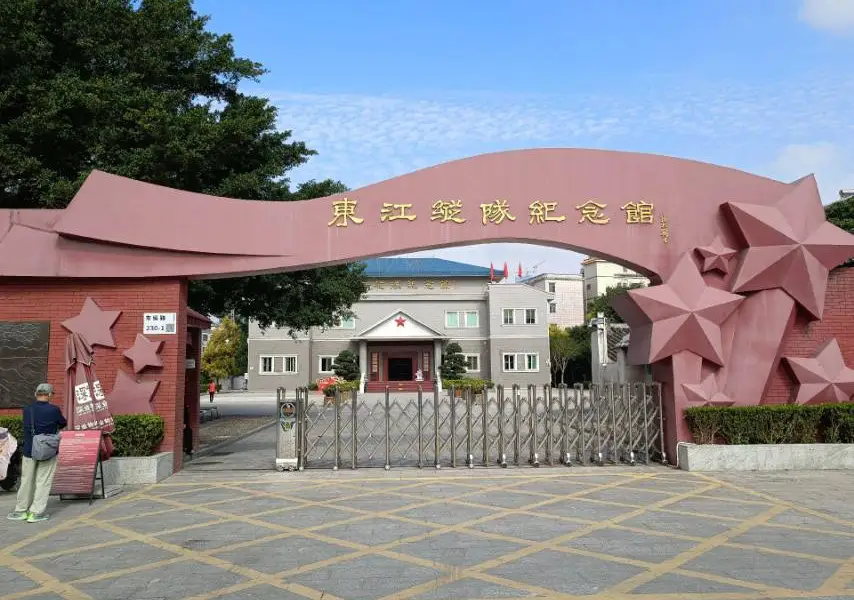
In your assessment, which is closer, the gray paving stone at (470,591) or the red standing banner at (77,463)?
the gray paving stone at (470,591)

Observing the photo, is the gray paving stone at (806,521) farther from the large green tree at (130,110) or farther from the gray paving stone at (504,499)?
the large green tree at (130,110)

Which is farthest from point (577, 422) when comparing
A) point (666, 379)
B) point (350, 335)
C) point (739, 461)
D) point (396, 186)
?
point (350, 335)

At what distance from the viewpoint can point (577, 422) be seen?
902cm

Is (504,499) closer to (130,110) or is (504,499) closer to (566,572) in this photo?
(566,572)

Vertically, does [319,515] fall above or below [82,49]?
below

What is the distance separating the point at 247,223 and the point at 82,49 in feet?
25.2

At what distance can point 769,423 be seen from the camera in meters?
8.42

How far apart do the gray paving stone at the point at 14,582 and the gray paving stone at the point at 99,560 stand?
158 millimetres

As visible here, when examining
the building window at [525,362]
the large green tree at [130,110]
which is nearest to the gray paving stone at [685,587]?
the large green tree at [130,110]

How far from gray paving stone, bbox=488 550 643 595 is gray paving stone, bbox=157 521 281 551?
2.19m

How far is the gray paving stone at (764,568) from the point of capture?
418 centimetres

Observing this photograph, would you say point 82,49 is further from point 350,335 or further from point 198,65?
point 350,335

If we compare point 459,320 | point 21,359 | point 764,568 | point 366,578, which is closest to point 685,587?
point 764,568

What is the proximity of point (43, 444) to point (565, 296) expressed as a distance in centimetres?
5134
